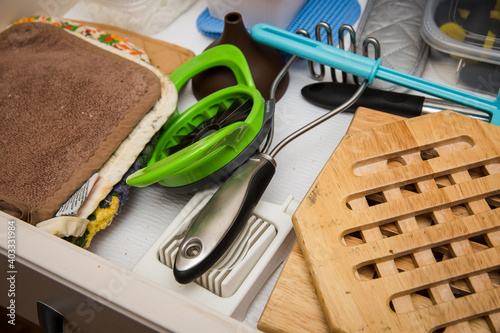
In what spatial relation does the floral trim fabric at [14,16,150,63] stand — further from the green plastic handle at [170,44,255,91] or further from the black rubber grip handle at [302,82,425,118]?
the black rubber grip handle at [302,82,425,118]

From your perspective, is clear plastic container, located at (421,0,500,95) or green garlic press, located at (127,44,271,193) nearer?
green garlic press, located at (127,44,271,193)

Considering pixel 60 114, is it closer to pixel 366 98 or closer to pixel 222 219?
pixel 222 219

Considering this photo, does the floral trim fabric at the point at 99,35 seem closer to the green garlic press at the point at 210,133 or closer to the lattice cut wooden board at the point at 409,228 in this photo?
the green garlic press at the point at 210,133

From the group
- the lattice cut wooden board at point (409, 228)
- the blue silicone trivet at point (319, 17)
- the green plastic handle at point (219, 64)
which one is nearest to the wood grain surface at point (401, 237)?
the lattice cut wooden board at point (409, 228)

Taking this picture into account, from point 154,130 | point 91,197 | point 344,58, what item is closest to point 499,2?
point 344,58

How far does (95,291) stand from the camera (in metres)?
0.39

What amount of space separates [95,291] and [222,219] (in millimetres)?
148

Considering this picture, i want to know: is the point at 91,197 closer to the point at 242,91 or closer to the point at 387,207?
the point at 242,91

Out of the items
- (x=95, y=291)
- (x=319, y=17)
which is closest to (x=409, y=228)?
(x=95, y=291)

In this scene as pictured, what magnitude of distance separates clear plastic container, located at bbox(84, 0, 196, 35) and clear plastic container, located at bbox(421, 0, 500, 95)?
0.46 m

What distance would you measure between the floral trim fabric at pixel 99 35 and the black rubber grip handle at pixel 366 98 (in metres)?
0.29

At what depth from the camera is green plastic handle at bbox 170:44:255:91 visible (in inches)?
25.5

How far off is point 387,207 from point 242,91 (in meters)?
0.26

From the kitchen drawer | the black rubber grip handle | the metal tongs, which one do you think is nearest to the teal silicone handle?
the black rubber grip handle
